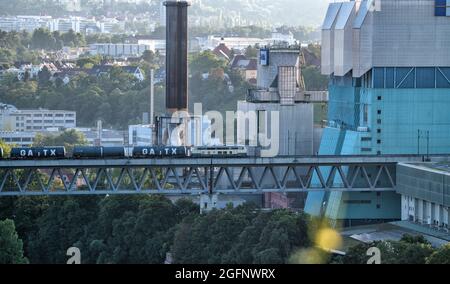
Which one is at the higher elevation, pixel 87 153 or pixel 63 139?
pixel 87 153

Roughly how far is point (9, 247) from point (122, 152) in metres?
8.47

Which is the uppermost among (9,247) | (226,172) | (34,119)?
(226,172)

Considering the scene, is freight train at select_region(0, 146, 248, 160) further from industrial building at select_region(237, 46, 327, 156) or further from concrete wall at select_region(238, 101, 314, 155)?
concrete wall at select_region(238, 101, 314, 155)

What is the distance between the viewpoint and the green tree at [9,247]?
4522 cm

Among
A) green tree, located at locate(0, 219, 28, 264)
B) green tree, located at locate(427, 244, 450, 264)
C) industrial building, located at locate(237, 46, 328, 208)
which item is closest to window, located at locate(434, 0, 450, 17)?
industrial building, located at locate(237, 46, 328, 208)

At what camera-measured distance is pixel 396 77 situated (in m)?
58.2

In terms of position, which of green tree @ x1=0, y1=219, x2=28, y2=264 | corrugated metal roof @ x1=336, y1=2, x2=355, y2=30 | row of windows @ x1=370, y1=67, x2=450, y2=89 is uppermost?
corrugated metal roof @ x1=336, y1=2, x2=355, y2=30

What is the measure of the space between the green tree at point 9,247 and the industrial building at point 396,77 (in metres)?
12.7

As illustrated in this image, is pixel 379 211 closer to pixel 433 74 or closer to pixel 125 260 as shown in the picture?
pixel 433 74

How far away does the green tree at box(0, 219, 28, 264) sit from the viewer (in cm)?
4522

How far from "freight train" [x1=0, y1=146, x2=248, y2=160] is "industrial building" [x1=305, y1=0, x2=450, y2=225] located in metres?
4.42

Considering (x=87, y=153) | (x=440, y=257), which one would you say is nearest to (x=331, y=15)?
(x=87, y=153)

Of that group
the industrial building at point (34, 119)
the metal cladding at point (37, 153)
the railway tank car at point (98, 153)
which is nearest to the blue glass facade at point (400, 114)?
the railway tank car at point (98, 153)

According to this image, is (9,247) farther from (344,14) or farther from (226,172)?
(344,14)
